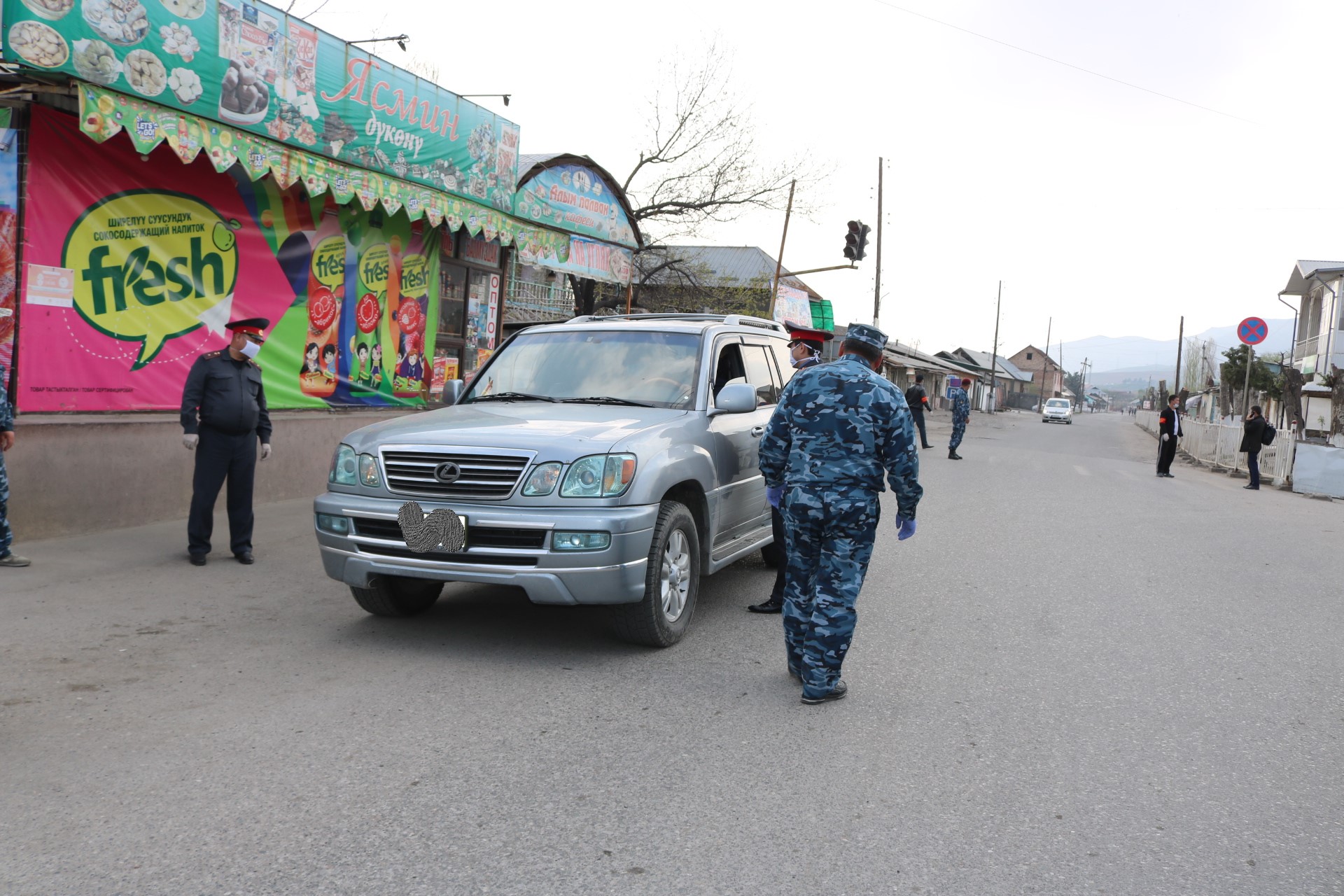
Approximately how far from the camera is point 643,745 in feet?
13.4

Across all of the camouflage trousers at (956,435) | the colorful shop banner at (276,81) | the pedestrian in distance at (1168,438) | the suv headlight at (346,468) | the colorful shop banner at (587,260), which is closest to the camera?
the suv headlight at (346,468)

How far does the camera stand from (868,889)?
9.75 ft

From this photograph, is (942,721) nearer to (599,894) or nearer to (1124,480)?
(599,894)

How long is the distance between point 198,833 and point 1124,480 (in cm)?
1835

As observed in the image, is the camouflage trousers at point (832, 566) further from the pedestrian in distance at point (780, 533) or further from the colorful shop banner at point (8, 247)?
the colorful shop banner at point (8, 247)

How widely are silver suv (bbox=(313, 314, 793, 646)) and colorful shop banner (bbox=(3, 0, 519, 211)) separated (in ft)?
12.3

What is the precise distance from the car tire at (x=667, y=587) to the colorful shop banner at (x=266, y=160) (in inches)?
198

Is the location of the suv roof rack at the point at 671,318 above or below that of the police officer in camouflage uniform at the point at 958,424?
above

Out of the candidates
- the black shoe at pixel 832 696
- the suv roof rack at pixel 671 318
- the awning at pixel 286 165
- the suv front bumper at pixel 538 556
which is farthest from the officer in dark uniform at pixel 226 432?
the black shoe at pixel 832 696

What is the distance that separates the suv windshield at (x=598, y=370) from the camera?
20.3ft

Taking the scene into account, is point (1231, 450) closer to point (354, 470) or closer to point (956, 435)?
point (956, 435)

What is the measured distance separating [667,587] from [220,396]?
393 centimetres

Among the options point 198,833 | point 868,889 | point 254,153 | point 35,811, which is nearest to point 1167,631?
point 868,889

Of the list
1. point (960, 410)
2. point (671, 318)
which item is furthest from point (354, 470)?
point (960, 410)
